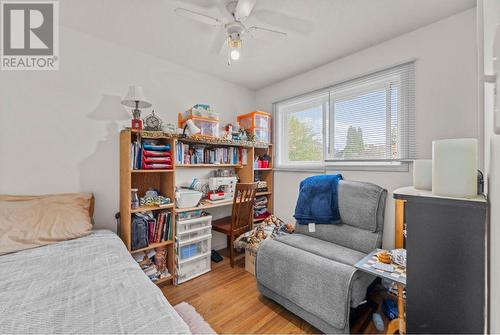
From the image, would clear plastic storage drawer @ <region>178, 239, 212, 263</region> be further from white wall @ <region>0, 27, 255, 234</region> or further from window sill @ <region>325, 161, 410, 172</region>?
window sill @ <region>325, 161, 410, 172</region>

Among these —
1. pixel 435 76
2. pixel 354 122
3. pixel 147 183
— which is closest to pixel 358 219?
pixel 354 122

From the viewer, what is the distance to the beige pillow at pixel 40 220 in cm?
162

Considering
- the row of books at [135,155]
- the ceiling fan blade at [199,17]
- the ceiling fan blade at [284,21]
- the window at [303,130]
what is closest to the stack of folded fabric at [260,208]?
the window at [303,130]

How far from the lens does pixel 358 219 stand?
2.05 metres

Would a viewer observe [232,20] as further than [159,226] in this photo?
No

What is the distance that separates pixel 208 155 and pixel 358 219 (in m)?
1.88

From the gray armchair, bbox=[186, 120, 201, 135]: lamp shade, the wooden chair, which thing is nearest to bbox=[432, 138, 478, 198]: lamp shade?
the gray armchair

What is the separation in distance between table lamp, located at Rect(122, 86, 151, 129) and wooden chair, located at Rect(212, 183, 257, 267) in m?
1.29

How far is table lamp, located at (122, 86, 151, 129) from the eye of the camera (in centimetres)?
210

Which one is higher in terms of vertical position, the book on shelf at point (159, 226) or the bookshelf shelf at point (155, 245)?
the book on shelf at point (159, 226)

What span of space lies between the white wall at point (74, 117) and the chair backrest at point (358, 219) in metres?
2.31

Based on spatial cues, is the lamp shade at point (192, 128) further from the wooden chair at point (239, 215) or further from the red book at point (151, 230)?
the red book at point (151, 230)

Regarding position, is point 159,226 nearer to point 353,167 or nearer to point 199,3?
point 199,3

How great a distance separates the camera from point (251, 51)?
7.89 feet
